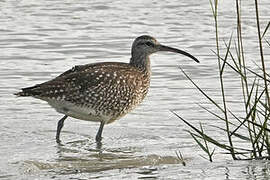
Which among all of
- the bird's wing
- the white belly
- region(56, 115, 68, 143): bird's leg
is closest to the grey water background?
region(56, 115, 68, 143): bird's leg

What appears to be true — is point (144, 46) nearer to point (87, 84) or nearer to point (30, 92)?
point (87, 84)

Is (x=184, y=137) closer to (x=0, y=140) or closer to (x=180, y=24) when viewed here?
(x=0, y=140)

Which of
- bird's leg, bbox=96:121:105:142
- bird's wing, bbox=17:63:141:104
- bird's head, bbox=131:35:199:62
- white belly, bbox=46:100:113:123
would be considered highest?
bird's head, bbox=131:35:199:62

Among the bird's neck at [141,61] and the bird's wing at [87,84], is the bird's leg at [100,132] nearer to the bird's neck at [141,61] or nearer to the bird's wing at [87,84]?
the bird's wing at [87,84]

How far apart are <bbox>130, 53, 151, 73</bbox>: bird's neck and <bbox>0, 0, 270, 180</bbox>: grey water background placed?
0.44 meters

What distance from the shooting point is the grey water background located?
8.63 meters

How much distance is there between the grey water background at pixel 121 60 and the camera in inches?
340

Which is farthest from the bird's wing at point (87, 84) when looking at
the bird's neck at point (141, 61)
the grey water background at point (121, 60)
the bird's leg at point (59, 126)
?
the bird's neck at point (141, 61)

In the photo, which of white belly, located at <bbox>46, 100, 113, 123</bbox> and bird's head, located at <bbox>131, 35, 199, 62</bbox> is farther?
bird's head, located at <bbox>131, 35, 199, 62</bbox>

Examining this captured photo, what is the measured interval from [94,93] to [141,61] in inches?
45.0

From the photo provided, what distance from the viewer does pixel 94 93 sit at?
416 inches

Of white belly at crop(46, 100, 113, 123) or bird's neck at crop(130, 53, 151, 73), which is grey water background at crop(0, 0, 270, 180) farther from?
bird's neck at crop(130, 53, 151, 73)

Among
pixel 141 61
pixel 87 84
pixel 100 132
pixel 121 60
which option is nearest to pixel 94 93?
pixel 87 84

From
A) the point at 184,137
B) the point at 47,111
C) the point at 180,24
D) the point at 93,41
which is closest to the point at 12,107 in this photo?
the point at 47,111
